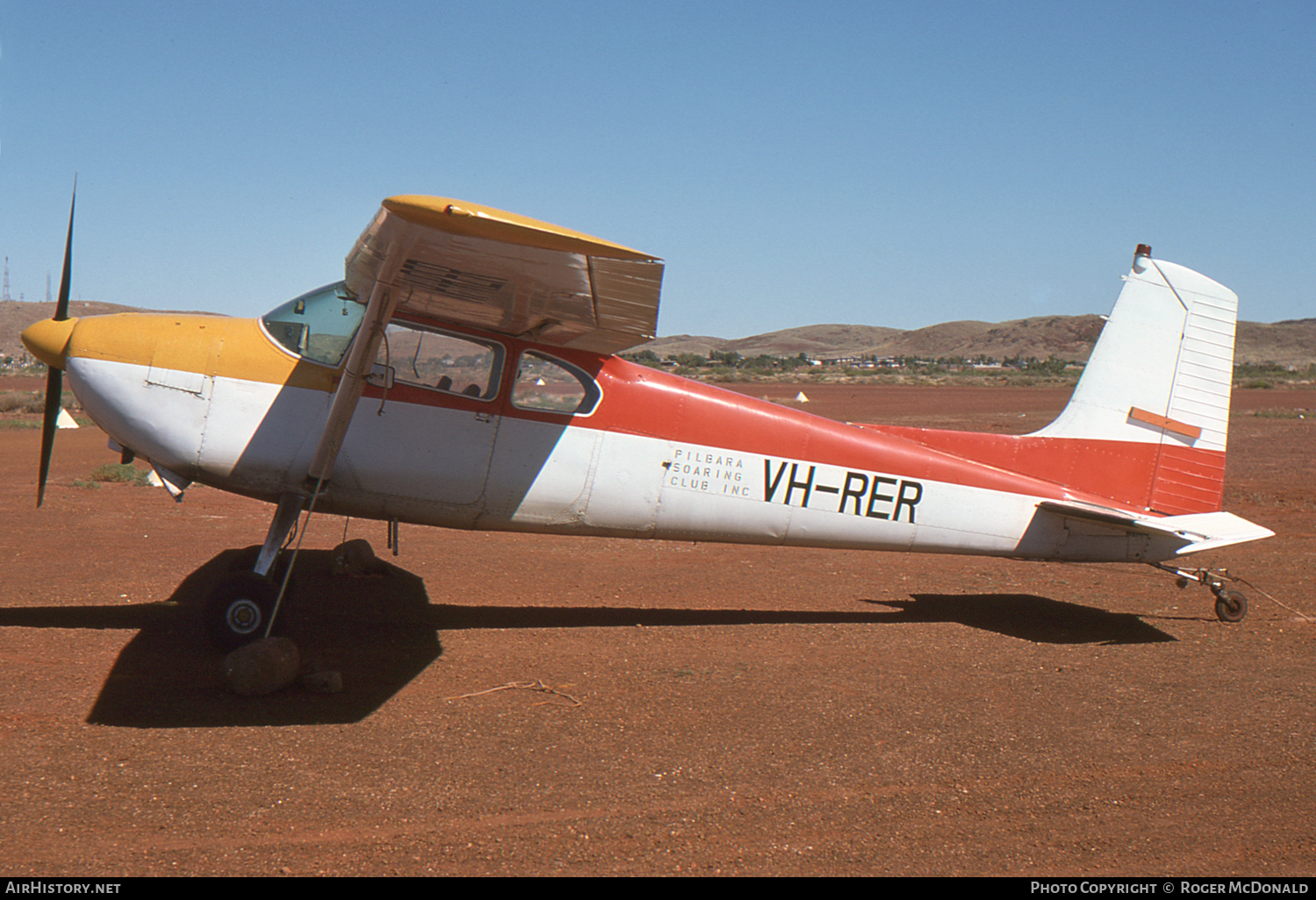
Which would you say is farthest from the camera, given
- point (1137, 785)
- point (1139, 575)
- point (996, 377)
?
point (996, 377)

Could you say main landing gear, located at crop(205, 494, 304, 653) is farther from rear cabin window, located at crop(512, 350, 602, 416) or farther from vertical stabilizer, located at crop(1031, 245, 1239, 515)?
vertical stabilizer, located at crop(1031, 245, 1239, 515)

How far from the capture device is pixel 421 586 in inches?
321

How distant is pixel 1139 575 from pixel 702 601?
198 inches

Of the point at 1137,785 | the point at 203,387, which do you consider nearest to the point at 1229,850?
the point at 1137,785

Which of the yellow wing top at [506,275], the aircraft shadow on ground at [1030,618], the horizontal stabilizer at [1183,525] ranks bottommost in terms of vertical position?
the aircraft shadow on ground at [1030,618]

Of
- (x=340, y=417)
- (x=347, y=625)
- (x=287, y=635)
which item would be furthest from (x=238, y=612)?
(x=340, y=417)

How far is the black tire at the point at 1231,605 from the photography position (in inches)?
291

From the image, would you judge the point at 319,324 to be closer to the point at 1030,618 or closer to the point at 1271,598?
the point at 1030,618

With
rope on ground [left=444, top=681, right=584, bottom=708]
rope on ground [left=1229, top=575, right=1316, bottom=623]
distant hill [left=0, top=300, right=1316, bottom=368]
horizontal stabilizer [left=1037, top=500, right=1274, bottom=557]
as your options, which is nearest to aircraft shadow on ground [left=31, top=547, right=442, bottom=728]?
rope on ground [left=444, top=681, right=584, bottom=708]

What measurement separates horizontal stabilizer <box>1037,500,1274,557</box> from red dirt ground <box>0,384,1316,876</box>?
0.83 metres

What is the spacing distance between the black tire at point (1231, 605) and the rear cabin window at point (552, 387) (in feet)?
18.2

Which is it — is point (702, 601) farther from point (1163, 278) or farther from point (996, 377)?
point (996, 377)

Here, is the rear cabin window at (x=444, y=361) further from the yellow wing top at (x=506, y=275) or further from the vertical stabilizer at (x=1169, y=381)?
the vertical stabilizer at (x=1169, y=381)

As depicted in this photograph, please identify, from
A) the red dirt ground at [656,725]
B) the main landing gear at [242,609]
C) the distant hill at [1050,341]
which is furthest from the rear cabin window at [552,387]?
the distant hill at [1050,341]
